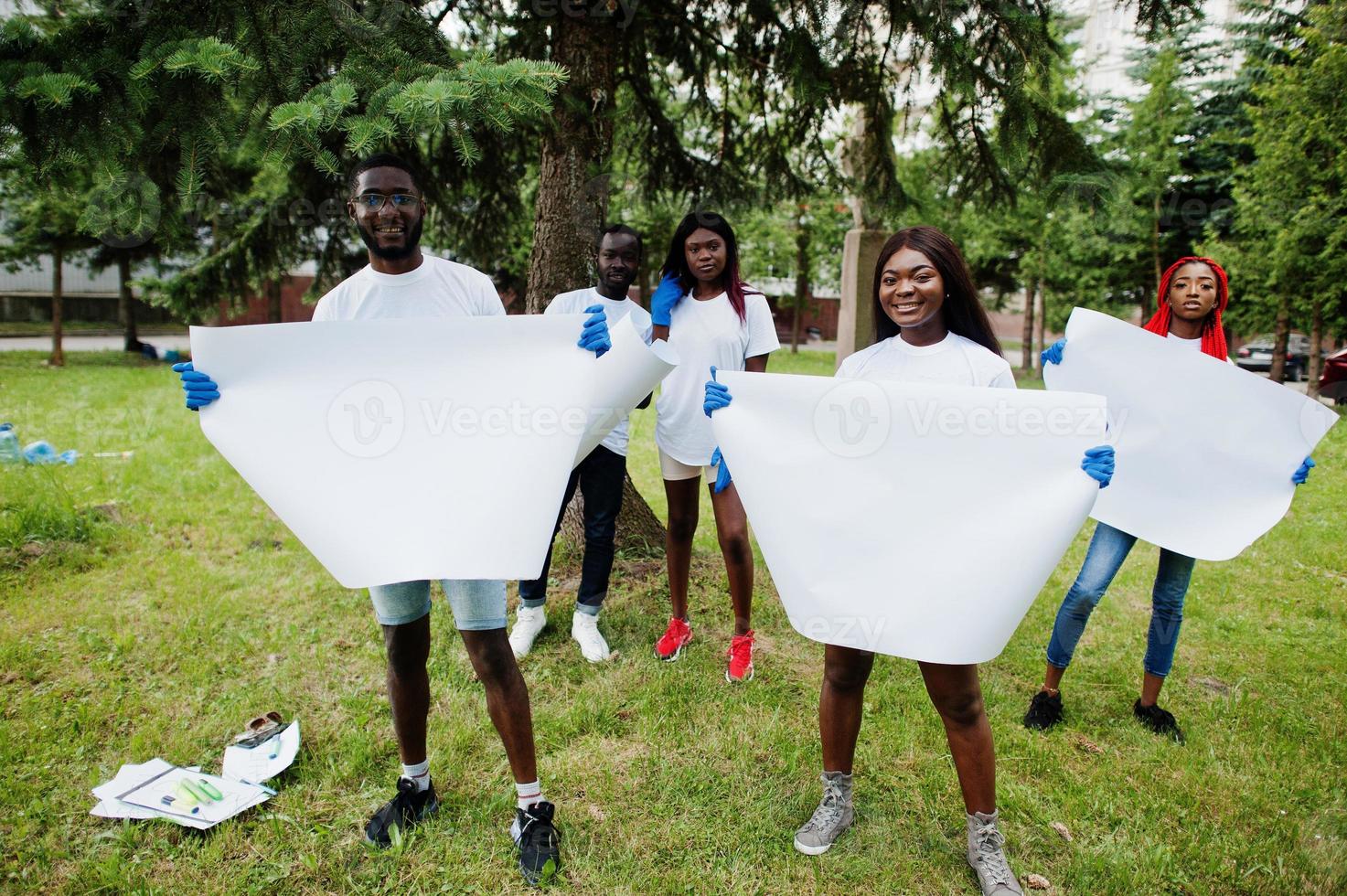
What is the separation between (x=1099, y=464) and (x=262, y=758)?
117 inches

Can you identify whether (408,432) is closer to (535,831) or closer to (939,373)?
(535,831)

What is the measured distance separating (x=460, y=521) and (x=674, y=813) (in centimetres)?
126

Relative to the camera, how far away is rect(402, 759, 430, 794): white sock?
253cm

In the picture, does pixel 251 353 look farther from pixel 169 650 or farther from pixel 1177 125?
pixel 1177 125

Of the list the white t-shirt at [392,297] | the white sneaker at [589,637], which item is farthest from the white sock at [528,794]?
the white t-shirt at [392,297]

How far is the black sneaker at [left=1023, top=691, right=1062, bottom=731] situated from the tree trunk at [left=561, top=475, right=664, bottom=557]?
233 cm

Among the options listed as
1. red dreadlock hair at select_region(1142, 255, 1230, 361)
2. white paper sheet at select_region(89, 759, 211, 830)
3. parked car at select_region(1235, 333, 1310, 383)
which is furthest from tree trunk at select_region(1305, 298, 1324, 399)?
white paper sheet at select_region(89, 759, 211, 830)

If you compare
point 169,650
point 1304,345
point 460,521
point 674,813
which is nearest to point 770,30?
point 460,521

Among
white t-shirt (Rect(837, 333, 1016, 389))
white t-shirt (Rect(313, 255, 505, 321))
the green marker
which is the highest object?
white t-shirt (Rect(313, 255, 505, 321))

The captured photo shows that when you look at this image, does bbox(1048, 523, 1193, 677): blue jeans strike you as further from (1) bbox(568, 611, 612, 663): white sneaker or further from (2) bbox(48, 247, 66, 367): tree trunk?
(2) bbox(48, 247, 66, 367): tree trunk

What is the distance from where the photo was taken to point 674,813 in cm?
260

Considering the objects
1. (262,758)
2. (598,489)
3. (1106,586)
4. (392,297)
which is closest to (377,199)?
(392,297)

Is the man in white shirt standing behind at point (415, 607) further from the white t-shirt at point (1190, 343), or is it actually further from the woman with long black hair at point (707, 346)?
the white t-shirt at point (1190, 343)

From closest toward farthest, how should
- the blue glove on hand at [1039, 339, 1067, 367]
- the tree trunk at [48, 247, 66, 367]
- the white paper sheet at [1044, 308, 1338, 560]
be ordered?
the white paper sheet at [1044, 308, 1338, 560] → the blue glove on hand at [1039, 339, 1067, 367] → the tree trunk at [48, 247, 66, 367]
